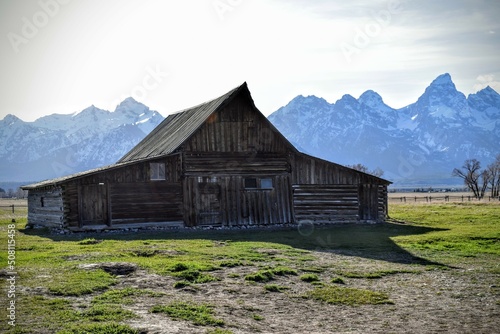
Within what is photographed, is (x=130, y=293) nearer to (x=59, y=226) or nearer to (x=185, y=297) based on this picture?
(x=185, y=297)

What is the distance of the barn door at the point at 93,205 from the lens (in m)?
32.0

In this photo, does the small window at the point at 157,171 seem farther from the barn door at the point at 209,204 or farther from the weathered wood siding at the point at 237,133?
the barn door at the point at 209,204

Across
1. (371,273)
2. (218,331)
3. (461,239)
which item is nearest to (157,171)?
(461,239)

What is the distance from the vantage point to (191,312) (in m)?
11.8

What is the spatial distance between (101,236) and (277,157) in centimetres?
1294

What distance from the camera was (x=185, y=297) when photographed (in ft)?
44.0

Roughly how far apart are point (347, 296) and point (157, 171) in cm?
2187

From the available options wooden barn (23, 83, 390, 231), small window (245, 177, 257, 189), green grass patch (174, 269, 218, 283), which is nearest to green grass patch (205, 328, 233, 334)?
green grass patch (174, 269, 218, 283)

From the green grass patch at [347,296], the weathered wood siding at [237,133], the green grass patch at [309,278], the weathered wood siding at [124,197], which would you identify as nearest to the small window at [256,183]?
the weathered wood siding at [237,133]

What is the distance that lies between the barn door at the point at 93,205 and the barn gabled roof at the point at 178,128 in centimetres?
488

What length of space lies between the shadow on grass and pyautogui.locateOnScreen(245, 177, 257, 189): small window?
335 centimetres

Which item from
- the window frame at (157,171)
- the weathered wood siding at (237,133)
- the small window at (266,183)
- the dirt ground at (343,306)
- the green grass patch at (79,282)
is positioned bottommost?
the dirt ground at (343,306)

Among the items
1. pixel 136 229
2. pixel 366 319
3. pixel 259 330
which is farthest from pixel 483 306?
pixel 136 229

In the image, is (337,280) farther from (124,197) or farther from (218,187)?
(218,187)
